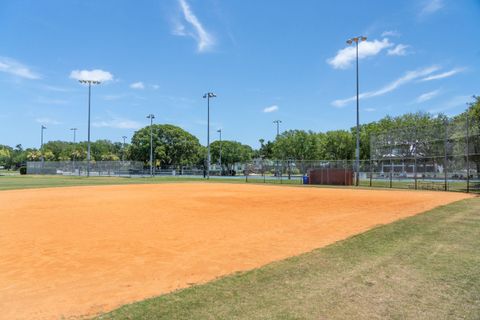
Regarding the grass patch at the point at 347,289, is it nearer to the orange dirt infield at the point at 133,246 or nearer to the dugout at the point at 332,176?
the orange dirt infield at the point at 133,246

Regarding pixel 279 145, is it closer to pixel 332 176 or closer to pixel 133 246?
pixel 332 176

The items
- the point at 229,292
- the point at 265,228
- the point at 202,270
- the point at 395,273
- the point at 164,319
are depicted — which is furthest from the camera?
the point at 265,228

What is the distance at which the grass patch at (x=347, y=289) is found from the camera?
432 centimetres

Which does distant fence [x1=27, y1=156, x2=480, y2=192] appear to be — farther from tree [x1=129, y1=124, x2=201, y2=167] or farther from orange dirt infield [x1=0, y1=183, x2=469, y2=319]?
tree [x1=129, y1=124, x2=201, y2=167]

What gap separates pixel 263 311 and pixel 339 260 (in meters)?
2.93

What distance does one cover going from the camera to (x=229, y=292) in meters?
5.09

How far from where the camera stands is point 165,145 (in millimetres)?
89562

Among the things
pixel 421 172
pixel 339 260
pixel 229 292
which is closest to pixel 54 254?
pixel 229 292

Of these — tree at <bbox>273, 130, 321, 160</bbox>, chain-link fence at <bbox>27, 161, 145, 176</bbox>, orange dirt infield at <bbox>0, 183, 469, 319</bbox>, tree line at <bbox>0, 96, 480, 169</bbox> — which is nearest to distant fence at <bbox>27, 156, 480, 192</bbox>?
orange dirt infield at <bbox>0, 183, 469, 319</bbox>

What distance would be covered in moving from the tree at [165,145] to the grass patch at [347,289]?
275ft

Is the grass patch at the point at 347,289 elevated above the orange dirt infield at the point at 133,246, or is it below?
above

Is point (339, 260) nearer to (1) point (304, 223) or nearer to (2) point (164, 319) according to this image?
(2) point (164, 319)

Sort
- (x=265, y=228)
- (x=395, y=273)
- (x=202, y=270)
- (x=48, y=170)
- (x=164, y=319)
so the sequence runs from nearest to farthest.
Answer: (x=164, y=319)
(x=395, y=273)
(x=202, y=270)
(x=265, y=228)
(x=48, y=170)

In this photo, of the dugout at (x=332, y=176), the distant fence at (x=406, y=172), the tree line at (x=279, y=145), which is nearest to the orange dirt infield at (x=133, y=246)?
the distant fence at (x=406, y=172)
